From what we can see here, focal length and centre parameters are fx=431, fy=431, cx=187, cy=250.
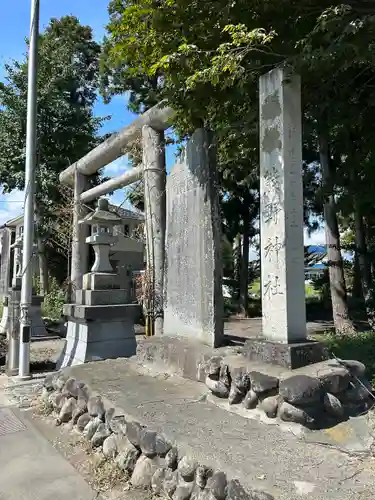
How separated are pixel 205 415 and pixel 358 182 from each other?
627 cm

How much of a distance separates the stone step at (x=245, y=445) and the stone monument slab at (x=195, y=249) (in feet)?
2.63

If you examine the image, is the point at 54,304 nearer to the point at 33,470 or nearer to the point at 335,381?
the point at 33,470

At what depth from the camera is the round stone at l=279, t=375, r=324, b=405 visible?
124 inches

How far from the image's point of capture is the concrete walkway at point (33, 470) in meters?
3.24

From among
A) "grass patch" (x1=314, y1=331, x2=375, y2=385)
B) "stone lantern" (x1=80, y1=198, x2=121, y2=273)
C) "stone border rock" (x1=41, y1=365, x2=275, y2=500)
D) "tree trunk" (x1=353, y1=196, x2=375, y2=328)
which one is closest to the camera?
"stone border rock" (x1=41, y1=365, x2=275, y2=500)

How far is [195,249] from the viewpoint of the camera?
513cm

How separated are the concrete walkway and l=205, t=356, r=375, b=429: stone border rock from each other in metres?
1.44

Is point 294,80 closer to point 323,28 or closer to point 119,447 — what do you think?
point 323,28

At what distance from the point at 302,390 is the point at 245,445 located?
57 centimetres

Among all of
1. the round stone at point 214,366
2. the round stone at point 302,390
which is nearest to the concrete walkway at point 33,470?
the round stone at point 214,366

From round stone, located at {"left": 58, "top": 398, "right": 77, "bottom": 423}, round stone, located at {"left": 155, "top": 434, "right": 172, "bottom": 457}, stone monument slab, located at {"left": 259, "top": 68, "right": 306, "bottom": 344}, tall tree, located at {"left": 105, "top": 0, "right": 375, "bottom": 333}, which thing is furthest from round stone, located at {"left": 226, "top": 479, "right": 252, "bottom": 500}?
tall tree, located at {"left": 105, "top": 0, "right": 375, "bottom": 333}

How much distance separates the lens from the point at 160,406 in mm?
3920

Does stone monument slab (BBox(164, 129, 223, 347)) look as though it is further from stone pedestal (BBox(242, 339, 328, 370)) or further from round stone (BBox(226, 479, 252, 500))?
round stone (BBox(226, 479, 252, 500))

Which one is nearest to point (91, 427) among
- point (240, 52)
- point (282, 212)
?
point (282, 212)
